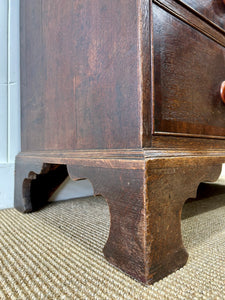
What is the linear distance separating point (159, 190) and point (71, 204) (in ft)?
2.01

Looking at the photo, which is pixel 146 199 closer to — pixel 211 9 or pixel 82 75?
pixel 82 75

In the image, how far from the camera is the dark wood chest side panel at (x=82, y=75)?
0.40m

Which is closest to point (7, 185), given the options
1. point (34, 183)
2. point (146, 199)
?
point (34, 183)

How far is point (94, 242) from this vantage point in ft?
1.70

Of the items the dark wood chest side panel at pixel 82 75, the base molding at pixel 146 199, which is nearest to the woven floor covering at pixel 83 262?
the base molding at pixel 146 199

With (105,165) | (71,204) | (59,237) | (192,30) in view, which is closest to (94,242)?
(59,237)

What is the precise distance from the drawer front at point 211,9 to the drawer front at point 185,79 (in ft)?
0.16

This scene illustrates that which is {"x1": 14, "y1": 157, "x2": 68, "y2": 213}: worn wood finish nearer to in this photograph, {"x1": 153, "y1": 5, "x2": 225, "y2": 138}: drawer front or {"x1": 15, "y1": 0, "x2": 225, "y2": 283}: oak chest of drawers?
{"x1": 15, "y1": 0, "x2": 225, "y2": 283}: oak chest of drawers

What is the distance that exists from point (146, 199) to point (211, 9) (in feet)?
1.56

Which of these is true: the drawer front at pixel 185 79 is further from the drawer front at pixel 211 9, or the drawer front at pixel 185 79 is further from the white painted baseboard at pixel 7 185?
the white painted baseboard at pixel 7 185

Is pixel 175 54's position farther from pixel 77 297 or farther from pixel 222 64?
pixel 77 297

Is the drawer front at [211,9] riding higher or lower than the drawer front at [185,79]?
higher

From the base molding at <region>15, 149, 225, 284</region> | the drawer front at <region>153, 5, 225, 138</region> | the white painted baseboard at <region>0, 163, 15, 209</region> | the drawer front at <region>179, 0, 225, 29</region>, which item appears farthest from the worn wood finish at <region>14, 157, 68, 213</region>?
the drawer front at <region>179, 0, 225, 29</region>

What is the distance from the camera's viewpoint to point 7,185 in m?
0.85
